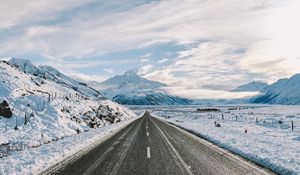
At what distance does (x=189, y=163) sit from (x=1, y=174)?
6.65 meters

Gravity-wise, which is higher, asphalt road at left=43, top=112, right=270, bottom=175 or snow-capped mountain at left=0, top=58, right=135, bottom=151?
snow-capped mountain at left=0, top=58, right=135, bottom=151

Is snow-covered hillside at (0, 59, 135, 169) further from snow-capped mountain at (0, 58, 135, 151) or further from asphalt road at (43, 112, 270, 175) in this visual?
asphalt road at (43, 112, 270, 175)

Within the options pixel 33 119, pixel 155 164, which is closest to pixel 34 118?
pixel 33 119

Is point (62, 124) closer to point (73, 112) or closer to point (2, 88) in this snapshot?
point (73, 112)

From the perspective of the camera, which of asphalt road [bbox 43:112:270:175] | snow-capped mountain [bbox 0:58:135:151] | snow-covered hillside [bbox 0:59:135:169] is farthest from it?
snow-capped mountain [bbox 0:58:135:151]

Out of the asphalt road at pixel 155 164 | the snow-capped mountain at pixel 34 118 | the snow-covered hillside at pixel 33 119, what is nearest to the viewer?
the asphalt road at pixel 155 164

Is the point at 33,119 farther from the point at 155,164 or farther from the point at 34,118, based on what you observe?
the point at 155,164

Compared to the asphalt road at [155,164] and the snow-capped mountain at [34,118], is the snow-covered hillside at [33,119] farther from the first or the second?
the asphalt road at [155,164]

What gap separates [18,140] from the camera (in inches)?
744

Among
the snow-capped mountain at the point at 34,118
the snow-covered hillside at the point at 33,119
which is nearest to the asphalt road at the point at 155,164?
the snow-covered hillside at the point at 33,119

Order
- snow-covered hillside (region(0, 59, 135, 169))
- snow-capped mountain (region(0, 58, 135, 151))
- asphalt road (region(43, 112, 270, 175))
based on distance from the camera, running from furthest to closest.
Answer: snow-capped mountain (region(0, 58, 135, 151))
snow-covered hillside (region(0, 59, 135, 169))
asphalt road (region(43, 112, 270, 175))

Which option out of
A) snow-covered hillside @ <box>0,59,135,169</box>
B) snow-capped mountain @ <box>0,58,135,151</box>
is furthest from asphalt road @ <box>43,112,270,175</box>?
snow-capped mountain @ <box>0,58,135,151</box>

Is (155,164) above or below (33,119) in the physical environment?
below

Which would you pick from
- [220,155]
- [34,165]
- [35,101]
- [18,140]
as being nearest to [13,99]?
[35,101]
